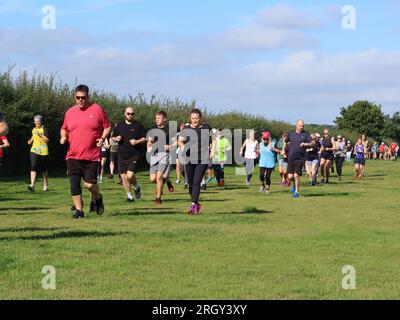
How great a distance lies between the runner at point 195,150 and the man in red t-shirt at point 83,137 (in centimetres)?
222

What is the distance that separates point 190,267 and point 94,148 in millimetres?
4717

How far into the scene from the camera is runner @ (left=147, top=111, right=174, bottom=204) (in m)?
16.1

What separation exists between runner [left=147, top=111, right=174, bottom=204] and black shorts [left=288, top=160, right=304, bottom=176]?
4.63 m

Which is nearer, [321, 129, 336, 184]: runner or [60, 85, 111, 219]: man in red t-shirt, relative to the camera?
[60, 85, 111, 219]: man in red t-shirt

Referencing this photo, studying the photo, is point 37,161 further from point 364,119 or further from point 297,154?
point 364,119

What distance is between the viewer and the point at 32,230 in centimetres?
1110

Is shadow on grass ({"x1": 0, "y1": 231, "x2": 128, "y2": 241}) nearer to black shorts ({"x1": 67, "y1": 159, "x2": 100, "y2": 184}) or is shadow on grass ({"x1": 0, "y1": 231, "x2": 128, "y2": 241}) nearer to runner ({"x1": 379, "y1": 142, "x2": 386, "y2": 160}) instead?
black shorts ({"x1": 67, "y1": 159, "x2": 100, "y2": 184})

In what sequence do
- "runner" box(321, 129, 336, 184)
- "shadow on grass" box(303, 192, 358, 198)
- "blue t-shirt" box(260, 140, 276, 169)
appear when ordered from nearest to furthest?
"shadow on grass" box(303, 192, 358, 198) < "blue t-shirt" box(260, 140, 276, 169) < "runner" box(321, 129, 336, 184)

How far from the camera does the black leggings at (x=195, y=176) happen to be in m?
14.0

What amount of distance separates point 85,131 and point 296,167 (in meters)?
8.88

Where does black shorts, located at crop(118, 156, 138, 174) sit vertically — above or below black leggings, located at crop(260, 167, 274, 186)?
above

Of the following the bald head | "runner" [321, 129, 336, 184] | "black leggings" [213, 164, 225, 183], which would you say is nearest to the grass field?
the bald head

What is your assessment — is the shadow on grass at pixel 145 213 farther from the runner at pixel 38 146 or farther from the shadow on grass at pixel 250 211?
the runner at pixel 38 146
